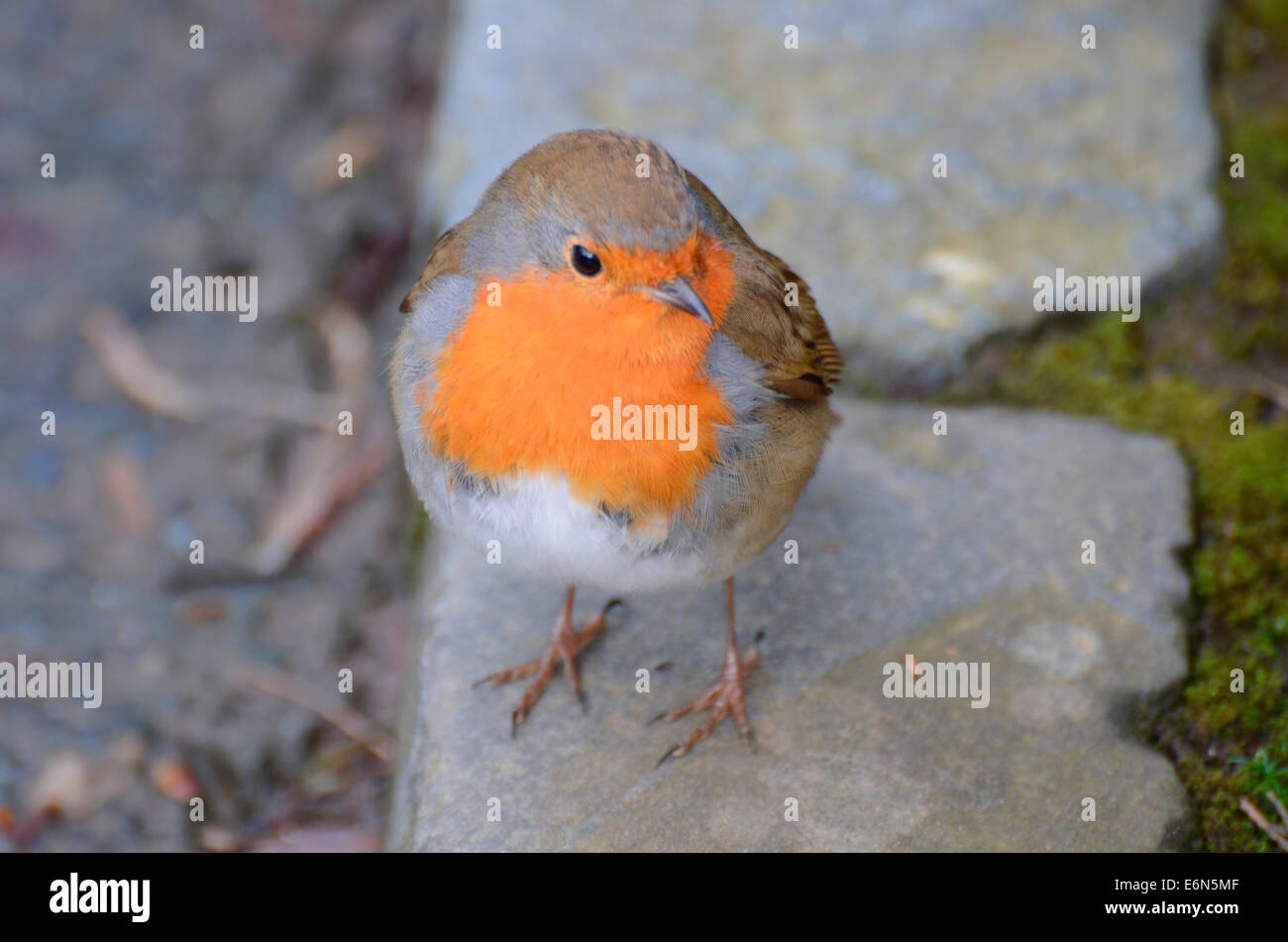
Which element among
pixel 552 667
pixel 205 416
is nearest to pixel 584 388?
pixel 552 667

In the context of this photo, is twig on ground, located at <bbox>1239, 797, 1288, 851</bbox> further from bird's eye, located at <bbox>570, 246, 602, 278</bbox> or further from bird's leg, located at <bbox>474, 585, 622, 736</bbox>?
bird's eye, located at <bbox>570, 246, 602, 278</bbox>

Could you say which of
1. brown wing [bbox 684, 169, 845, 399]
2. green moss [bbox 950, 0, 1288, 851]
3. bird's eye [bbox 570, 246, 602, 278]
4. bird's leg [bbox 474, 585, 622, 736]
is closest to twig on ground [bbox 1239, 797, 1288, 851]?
green moss [bbox 950, 0, 1288, 851]

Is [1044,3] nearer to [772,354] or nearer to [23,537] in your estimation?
[772,354]

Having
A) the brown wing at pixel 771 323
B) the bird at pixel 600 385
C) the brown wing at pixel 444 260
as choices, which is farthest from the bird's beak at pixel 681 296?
the brown wing at pixel 444 260

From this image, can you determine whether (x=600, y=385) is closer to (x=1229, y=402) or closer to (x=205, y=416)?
(x=1229, y=402)

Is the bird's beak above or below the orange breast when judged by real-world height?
above

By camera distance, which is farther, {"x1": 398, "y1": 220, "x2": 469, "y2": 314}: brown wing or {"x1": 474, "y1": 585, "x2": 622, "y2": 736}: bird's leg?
{"x1": 474, "y1": 585, "x2": 622, "y2": 736}: bird's leg

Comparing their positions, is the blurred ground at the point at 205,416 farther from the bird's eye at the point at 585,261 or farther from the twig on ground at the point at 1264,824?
the twig on ground at the point at 1264,824
